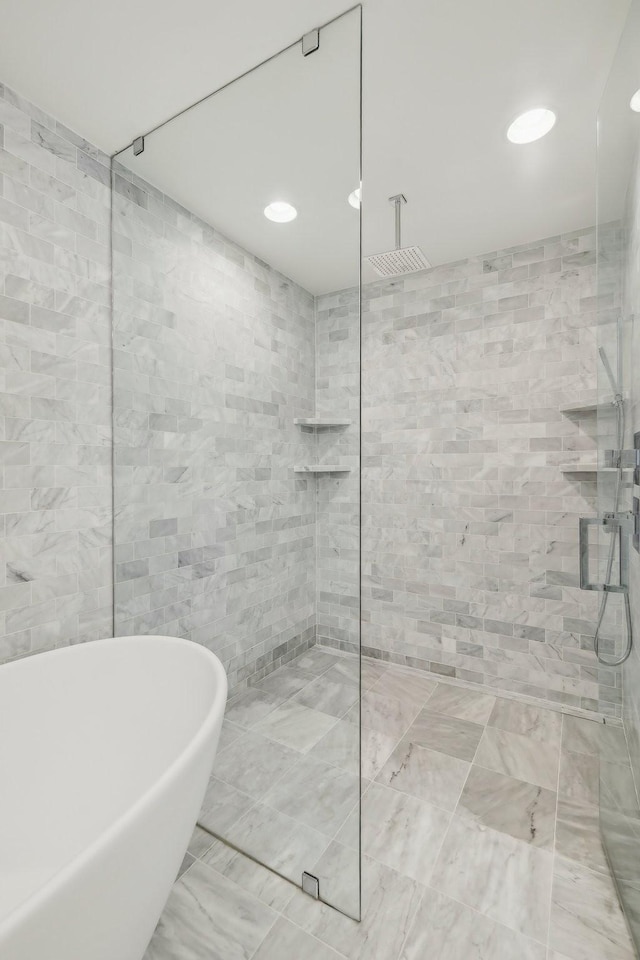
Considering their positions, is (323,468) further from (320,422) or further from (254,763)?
(254,763)

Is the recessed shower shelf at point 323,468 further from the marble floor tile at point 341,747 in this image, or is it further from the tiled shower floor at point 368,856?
the marble floor tile at point 341,747

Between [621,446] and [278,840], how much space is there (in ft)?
5.50

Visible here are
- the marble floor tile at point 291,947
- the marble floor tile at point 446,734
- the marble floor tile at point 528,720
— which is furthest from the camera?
the marble floor tile at point 528,720

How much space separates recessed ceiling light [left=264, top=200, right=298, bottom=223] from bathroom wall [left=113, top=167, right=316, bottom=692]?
0.15m

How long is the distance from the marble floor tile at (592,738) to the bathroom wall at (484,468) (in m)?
0.14

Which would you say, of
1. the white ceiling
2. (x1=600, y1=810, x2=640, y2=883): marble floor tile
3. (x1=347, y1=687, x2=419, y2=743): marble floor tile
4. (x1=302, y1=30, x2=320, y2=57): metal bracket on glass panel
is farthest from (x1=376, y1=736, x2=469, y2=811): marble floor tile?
(x1=302, y1=30, x2=320, y2=57): metal bracket on glass panel

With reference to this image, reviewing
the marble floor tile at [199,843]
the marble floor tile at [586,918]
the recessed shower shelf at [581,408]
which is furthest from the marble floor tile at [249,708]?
the recessed shower shelf at [581,408]

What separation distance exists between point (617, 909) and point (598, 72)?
2.75m

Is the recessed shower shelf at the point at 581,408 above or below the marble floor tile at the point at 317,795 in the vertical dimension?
above

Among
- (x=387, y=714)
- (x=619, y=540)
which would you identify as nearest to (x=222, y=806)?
(x=387, y=714)

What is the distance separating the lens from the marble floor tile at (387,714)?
7.43ft

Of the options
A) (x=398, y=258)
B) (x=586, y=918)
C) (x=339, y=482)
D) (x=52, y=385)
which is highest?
(x=398, y=258)

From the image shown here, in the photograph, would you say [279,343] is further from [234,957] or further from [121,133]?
[234,957]

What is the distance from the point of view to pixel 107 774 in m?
1.41
